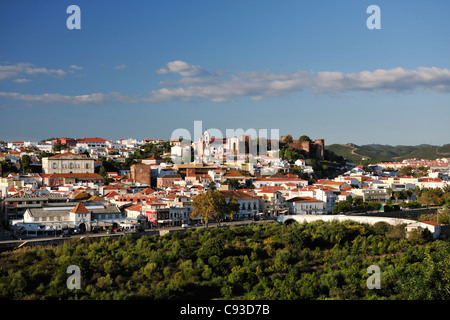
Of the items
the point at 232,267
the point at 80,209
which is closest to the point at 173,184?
the point at 80,209

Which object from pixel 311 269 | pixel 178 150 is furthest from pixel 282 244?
pixel 178 150

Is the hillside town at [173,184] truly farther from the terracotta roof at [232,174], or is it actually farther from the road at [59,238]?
the road at [59,238]

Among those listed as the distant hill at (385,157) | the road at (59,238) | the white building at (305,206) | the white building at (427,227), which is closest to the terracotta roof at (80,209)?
the road at (59,238)

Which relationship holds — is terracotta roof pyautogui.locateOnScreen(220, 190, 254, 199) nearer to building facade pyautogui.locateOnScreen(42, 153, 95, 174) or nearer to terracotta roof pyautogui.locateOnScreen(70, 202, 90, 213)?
terracotta roof pyautogui.locateOnScreen(70, 202, 90, 213)

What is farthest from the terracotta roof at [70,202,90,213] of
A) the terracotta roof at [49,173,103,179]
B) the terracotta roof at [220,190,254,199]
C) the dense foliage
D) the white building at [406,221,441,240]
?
the terracotta roof at [49,173,103,179]

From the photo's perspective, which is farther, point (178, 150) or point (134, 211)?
point (178, 150)

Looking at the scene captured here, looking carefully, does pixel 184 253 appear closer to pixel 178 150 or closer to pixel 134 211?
pixel 134 211
